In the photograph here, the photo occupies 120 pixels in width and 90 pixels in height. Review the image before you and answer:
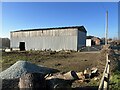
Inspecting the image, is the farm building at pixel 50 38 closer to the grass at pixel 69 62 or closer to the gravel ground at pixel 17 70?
the grass at pixel 69 62

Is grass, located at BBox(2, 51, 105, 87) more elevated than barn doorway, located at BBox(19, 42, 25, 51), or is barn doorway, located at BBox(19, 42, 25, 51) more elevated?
barn doorway, located at BBox(19, 42, 25, 51)

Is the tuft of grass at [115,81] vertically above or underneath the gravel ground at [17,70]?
underneath

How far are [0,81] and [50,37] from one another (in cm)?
2775

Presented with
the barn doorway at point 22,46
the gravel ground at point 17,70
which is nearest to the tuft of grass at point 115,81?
the gravel ground at point 17,70

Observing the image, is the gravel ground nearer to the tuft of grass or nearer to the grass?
the grass

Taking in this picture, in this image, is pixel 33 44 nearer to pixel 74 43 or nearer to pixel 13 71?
pixel 74 43

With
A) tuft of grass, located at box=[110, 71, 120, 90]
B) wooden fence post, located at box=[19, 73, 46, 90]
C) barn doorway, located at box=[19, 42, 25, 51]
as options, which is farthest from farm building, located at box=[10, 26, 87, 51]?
wooden fence post, located at box=[19, 73, 46, 90]

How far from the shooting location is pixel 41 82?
Result: 269 inches

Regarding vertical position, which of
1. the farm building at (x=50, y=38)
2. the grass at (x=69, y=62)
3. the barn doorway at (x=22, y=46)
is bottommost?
the grass at (x=69, y=62)

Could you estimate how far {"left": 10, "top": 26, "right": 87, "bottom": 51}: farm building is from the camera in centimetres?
3334

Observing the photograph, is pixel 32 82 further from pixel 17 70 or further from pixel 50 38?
pixel 50 38

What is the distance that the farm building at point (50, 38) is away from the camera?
3334cm

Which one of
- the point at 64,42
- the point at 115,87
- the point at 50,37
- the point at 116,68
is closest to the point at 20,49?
the point at 50,37

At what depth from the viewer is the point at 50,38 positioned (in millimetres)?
35500
